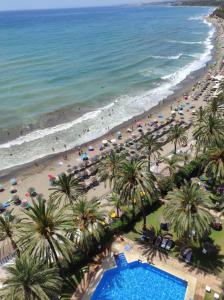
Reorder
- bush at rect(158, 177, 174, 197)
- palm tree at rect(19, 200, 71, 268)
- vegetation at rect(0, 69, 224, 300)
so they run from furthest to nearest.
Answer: bush at rect(158, 177, 174, 197)
palm tree at rect(19, 200, 71, 268)
vegetation at rect(0, 69, 224, 300)

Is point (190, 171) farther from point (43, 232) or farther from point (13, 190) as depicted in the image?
point (13, 190)

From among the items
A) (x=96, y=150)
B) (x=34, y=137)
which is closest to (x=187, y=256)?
(x=96, y=150)

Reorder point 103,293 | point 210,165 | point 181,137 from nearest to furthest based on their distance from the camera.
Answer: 1. point 103,293
2. point 210,165
3. point 181,137

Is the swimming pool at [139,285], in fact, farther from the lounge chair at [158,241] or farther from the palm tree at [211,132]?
the palm tree at [211,132]

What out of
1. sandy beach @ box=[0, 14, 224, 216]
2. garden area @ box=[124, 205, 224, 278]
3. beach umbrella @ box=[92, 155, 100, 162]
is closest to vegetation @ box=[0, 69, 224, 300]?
garden area @ box=[124, 205, 224, 278]

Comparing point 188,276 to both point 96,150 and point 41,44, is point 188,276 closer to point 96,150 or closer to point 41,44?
point 96,150

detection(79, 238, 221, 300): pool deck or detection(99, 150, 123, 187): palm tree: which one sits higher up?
detection(99, 150, 123, 187): palm tree

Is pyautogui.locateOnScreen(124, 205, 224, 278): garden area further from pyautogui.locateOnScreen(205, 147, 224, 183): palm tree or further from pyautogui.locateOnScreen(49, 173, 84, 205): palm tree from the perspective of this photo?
pyautogui.locateOnScreen(49, 173, 84, 205): palm tree

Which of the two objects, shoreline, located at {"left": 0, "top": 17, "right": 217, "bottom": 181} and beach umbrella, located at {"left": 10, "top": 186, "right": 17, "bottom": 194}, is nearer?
beach umbrella, located at {"left": 10, "top": 186, "right": 17, "bottom": 194}
